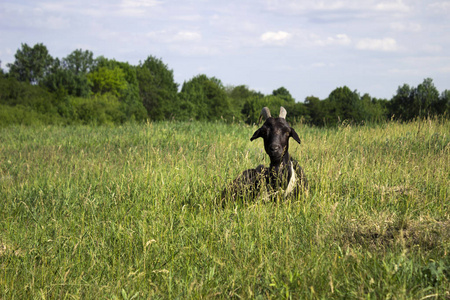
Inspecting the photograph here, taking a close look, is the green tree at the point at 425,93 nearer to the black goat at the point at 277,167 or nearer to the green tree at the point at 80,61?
the black goat at the point at 277,167

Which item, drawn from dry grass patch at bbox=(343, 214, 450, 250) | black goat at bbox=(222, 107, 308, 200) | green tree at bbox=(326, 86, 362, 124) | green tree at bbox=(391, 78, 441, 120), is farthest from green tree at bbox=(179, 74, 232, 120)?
dry grass patch at bbox=(343, 214, 450, 250)

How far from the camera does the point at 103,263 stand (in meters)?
4.40

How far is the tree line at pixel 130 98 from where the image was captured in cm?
4594

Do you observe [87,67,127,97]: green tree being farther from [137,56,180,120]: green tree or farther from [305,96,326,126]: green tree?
[305,96,326,126]: green tree

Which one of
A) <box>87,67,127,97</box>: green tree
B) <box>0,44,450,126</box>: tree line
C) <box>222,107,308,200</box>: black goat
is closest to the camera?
<box>222,107,308,200</box>: black goat

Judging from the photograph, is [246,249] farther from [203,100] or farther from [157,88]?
[157,88]

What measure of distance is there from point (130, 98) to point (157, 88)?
10.3 m

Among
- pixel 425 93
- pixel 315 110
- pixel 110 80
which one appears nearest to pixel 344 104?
pixel 315 110

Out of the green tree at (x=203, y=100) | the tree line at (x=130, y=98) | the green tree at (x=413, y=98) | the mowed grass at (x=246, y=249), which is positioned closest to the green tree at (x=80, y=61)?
the tree line at (x=130, y=98)

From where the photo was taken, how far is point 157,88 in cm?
7550

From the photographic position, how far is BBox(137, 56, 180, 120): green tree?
223ft

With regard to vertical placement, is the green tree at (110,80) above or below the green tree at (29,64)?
below

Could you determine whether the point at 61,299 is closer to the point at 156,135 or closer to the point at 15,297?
the point at 15,297

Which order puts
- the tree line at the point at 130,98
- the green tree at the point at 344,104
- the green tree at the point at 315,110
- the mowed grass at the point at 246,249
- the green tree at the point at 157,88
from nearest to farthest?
1. the mowed grass at the point at 246,249
2. the tree line at the point at 130,98
3. the green tree at the point at 344,104
4. the green tree at the point at 315,110
5. the green tree at the point at 157,88
